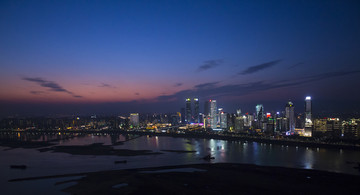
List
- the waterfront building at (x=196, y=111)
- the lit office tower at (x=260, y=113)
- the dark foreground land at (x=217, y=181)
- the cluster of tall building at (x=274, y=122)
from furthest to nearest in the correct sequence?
the waterfront building at (x=196, y=111) < the lit office tower at (x=260, y=113) < the cluster of tall building at (x=274, y=122) < the dark foreground land at (x=217, y=181)

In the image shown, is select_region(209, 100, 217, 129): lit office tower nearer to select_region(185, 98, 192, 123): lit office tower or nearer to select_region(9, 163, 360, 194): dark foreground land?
select_region(185, 98, 192, 123): lit office tower

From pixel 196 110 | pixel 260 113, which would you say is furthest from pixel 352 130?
pixel 196 110

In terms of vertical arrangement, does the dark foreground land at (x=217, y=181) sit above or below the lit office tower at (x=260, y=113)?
below

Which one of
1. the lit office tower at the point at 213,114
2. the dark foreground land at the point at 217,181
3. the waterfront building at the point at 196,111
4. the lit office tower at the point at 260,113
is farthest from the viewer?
the waterfront building at the point at 196,111

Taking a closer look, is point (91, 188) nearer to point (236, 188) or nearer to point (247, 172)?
point (236, 188)

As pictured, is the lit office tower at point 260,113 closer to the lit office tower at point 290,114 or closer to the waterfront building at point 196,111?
the lit office tower at point 290,114

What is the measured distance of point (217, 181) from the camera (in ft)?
47.7

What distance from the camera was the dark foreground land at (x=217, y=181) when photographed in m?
12.9

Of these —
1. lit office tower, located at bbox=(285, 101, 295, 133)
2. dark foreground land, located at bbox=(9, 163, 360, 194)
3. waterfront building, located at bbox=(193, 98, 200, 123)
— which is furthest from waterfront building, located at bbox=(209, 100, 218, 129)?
dark foreground land, located at bbox=(9, 163, 360, 194)

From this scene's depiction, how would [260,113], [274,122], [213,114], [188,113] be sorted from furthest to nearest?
[188,113] < [213,114] < [260,113] < [274,122]

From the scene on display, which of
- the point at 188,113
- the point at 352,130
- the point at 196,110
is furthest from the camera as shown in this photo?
the point at 196,110

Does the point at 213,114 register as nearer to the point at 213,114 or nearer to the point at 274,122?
the point at 213,114

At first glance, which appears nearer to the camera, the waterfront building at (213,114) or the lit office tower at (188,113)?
the waterfront building at (213,114)

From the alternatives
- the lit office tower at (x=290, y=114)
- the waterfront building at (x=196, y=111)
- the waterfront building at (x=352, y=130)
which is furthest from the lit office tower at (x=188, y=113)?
the waterfront building at (x=352, y=130)
